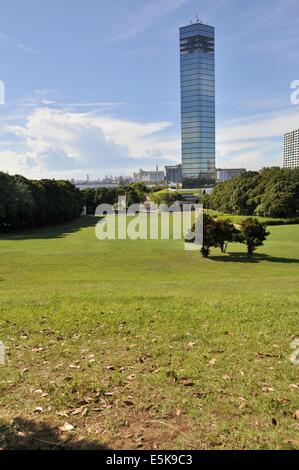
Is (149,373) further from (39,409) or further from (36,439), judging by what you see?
(36,439)

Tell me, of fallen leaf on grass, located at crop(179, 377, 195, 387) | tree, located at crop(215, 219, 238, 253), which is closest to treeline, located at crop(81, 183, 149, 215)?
tree, located at crop(215, 219, 238, 253)

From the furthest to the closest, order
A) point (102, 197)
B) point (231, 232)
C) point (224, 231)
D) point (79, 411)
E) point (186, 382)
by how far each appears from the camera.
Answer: point (102, 197) → point (231, 232) → point (224, 231) → point (186, 382) → point (79, 411)

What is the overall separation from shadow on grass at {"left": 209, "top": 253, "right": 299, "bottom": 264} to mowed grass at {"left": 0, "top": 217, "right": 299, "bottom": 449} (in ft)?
84.4

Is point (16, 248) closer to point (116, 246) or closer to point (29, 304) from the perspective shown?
point (116, 246)

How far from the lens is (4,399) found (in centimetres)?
483

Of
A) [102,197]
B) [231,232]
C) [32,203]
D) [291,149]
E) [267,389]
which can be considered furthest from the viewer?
[291,149]

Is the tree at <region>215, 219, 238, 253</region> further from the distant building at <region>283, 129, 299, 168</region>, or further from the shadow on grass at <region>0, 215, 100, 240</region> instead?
the distant building at <region>283, 129, 299, 168</region>

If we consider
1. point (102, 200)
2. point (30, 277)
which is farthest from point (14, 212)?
point (102, 200)

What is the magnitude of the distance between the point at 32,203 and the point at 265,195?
4532cm

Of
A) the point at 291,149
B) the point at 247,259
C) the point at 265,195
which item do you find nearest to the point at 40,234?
the point at 247,259

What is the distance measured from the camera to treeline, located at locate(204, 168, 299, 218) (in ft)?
248

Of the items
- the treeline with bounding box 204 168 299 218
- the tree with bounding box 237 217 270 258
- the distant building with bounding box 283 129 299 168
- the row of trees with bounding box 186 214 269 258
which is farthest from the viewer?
the distant building with bounding box 283 129 299 168

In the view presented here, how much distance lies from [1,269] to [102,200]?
9192 centimetres

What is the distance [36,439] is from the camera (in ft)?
13.1
